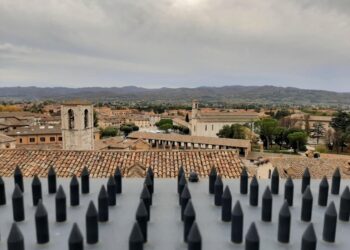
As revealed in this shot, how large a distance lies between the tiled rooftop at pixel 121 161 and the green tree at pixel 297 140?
4675 cm

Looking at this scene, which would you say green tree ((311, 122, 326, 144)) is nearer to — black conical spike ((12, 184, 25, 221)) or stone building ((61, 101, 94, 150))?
stone building ((61, 101, 94, 150))

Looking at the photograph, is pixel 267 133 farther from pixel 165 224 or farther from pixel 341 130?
pixel 165 224

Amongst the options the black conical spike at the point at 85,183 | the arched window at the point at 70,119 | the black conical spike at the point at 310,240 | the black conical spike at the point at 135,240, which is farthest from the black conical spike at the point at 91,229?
the arched window at the point at 70,119

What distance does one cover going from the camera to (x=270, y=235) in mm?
2400

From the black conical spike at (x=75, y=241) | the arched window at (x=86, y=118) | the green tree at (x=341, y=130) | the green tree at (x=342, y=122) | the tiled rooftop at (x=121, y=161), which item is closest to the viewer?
the black conical spike at (x=75, y=241)

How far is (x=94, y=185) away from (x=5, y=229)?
1.27 m

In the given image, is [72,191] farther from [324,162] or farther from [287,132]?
[287,132]

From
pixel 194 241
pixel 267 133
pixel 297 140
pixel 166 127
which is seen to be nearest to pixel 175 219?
pixel 194 241

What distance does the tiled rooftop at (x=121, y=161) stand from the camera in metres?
13.1

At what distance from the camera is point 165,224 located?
263 cm

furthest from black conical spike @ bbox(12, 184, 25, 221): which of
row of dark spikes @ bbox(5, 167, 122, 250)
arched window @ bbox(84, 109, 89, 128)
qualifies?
arched window @ bbox(84, 109, 89, 128)

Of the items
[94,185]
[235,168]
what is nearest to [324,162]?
[235,168]

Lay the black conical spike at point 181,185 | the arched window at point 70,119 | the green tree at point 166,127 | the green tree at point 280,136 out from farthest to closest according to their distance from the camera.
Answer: the green tree at point 166,127, the green tree at point 280,136, the arched window at point 70,119, the black conical spike at point 181,185

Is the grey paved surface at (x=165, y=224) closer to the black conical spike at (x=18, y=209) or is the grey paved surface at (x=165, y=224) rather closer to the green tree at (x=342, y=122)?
the black conical spike at (x=18, y=209)
